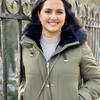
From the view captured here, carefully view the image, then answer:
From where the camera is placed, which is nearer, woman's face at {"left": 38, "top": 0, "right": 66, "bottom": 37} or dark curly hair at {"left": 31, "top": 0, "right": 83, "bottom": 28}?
woman's face at {"left": 38, "top": 0, "right": 66, "bottom": 37}

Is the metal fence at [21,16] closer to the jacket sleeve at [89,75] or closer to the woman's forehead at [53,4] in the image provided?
the woman's forehead at [53,4]

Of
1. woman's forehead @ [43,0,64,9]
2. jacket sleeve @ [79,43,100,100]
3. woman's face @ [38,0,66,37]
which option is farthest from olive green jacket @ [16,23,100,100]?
woman's forehead @ [43,0,64,9]

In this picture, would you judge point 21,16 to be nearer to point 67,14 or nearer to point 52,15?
point 52,15

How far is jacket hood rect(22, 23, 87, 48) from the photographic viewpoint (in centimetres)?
174

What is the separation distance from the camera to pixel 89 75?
1774 mm

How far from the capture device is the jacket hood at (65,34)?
174cm

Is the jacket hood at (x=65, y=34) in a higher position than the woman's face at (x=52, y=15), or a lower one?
lower

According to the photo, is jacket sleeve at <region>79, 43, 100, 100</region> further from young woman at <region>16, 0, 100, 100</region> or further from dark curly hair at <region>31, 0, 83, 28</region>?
dark curly hair at <region>31, 0, 83, 28</region>

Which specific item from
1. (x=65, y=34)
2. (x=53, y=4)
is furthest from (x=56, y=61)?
(x=53, y=4)

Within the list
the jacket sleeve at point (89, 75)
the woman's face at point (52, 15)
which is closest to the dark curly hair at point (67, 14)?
the woman's face at point (52, 15)

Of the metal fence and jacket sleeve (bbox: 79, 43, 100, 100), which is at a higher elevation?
the metal fence

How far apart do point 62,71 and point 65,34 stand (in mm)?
379

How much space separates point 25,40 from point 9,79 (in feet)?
5.93

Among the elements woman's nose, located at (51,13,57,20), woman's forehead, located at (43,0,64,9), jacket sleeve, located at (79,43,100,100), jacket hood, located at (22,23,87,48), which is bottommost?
jacket sleeve, located at (79,43,100,100)
